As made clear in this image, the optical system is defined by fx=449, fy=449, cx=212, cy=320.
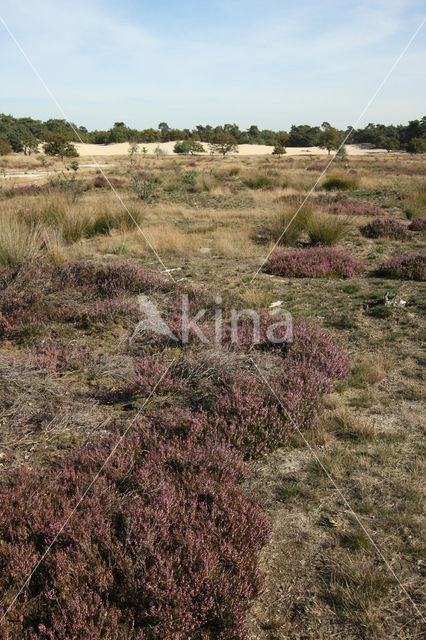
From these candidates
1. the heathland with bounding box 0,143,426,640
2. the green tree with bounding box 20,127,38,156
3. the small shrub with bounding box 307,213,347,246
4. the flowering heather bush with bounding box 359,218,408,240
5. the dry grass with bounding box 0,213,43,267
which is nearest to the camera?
the heathland with bounding box 0,143,426,640

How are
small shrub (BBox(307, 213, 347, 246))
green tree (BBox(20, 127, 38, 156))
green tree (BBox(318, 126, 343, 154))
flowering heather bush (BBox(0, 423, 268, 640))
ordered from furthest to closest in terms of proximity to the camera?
green tree (BBox(318, 126, 343, 154)), green tree (BBox(20, 127, 38, 156)), small shrub (BBox(307, 213, 347, 246)), flowering heather bush (BBox(0, 423, 268, 640))

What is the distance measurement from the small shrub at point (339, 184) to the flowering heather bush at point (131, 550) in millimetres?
18950

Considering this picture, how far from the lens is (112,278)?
22.6 feet

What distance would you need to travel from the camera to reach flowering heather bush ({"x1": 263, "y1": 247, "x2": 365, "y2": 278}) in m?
8.23

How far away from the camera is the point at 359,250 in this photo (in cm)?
998

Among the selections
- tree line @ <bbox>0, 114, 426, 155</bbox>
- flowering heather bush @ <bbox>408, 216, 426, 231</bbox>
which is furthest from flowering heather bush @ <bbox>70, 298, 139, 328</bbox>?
tree line @ <bbox>0, 114, 426, 155</bbox>

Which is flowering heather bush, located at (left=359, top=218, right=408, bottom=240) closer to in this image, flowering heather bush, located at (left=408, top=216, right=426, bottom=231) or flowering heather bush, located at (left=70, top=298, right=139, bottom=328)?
flowering heather bush, located at (left=408, top=216, right=426, bottom=231)

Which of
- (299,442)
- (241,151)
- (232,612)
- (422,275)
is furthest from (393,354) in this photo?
(241,151)

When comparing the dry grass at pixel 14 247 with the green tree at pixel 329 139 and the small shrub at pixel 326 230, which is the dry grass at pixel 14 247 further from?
the green tree at pixel 329 139

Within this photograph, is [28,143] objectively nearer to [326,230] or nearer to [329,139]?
[329,139]

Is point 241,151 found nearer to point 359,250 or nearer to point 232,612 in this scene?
point 359,250

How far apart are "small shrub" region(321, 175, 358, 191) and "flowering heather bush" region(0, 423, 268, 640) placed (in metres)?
19.0

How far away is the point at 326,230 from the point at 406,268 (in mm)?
2581

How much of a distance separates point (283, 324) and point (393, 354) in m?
1.29
